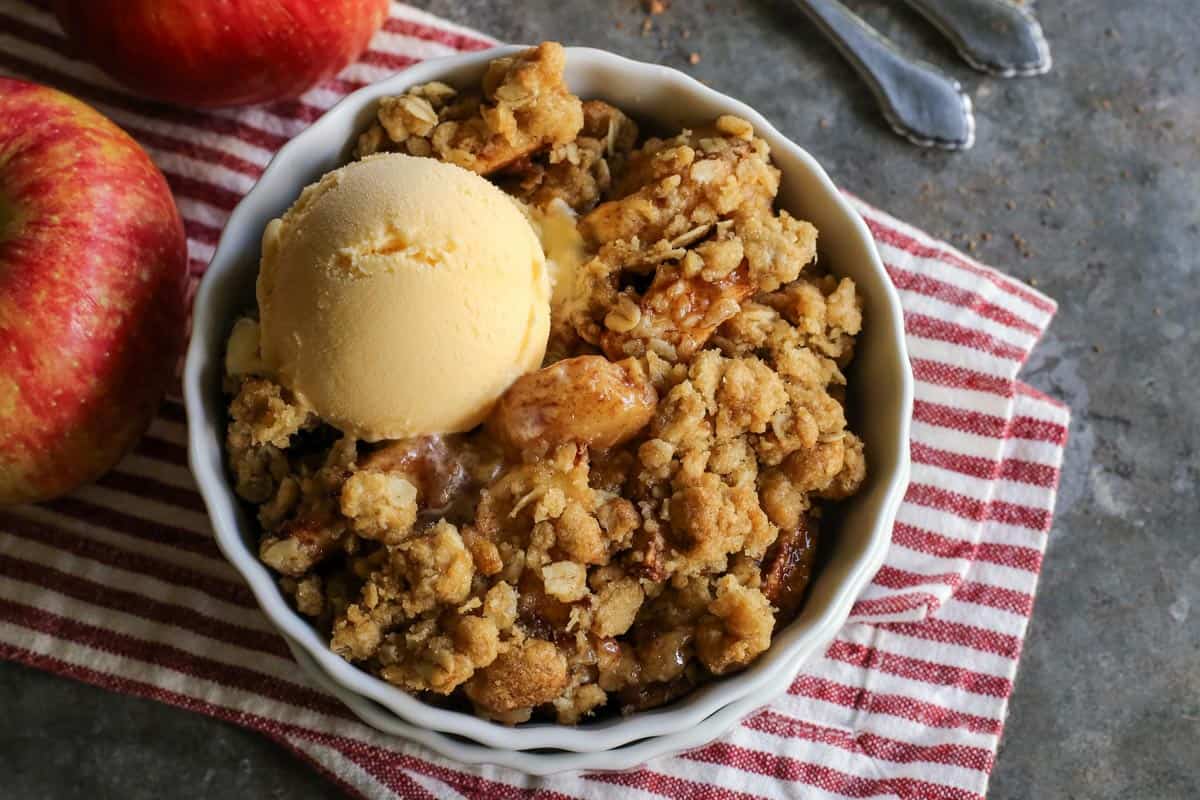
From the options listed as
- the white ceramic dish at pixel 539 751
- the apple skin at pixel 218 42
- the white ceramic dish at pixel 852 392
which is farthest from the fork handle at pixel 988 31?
the white ceramic dish at pixel 539 751

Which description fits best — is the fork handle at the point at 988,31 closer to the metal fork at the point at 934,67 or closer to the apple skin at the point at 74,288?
the metal fork at the point at 934,67

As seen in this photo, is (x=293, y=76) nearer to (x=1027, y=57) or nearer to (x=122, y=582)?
(x=122, y=582)

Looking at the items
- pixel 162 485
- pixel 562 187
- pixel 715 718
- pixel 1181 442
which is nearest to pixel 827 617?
pixel 715 718

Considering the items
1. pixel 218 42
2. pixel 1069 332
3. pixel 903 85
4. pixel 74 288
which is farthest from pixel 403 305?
pixel 1069 332

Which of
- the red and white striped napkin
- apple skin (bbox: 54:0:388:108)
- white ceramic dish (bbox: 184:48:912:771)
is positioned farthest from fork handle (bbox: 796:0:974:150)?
apple skin (bbox: 54:0:388:108)

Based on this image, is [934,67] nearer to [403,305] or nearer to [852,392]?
[852,392]

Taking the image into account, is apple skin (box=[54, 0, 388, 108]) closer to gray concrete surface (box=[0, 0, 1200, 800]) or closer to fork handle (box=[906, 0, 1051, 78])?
gray concrete surface (box=[0, 0, 1200, 800])
